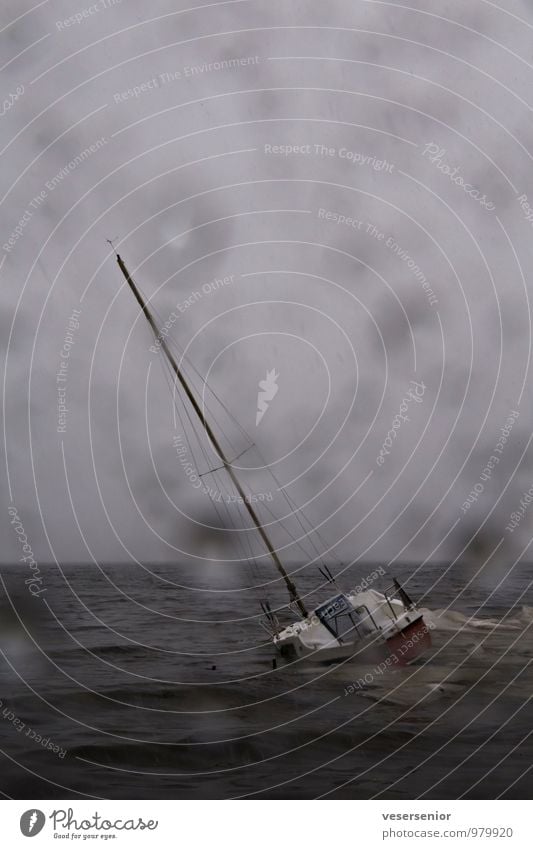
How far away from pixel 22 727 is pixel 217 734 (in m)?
6.16

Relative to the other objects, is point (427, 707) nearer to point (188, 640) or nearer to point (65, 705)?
point (65, 705)

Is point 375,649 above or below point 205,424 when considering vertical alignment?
below

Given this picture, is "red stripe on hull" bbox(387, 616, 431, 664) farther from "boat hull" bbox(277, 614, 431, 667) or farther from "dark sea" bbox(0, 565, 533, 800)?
"dark sea" bbox(0, 565, 533, 800)

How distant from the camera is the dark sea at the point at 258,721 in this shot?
56.4 feet

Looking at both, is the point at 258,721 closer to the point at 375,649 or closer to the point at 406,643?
the point at 375,649

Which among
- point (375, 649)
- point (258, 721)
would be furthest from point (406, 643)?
point (258, 721)

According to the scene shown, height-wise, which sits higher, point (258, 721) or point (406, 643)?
point (406, 643)

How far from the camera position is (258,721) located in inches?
955

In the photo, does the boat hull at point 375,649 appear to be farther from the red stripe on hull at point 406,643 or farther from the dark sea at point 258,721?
the dark sea at point 258,721

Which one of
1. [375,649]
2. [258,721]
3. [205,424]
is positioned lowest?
[258,721]

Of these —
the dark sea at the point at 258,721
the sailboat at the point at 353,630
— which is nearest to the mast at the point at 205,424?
the sailboat at the point at 353,630

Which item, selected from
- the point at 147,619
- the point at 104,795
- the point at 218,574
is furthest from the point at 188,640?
the point at 218,574

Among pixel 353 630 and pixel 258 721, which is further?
pixel 353 630

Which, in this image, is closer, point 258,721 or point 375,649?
point 258,721
